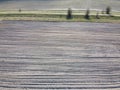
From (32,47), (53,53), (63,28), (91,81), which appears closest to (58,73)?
(91,81)

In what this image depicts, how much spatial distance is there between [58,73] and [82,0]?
2551 cm

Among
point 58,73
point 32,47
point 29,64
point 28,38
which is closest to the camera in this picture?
point 58,73

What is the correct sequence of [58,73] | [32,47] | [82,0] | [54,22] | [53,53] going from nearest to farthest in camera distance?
1. [58,73]
2. [53,53]
3. [32,47]
4. [54,22]
5. [82,0]

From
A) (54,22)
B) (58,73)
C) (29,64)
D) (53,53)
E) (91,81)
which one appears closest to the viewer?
(91,81)

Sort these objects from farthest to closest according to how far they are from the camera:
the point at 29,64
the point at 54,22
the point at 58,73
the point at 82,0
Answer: the point at 82,0, the point at 54,22, the point at 29,64, the point at 58,73

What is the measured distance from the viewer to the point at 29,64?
929cm

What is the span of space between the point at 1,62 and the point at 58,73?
2.36 meters

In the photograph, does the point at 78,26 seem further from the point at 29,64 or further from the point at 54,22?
the point at 29,64

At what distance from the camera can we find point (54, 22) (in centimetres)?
1756

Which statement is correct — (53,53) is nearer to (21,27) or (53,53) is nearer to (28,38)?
(28,38)

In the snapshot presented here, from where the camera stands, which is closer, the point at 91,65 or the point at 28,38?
the point at 91,65

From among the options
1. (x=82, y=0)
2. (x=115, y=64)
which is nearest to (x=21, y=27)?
(x=115, y=64)

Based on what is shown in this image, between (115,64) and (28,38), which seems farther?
(28,38)

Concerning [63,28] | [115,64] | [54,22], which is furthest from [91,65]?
[54,22]
